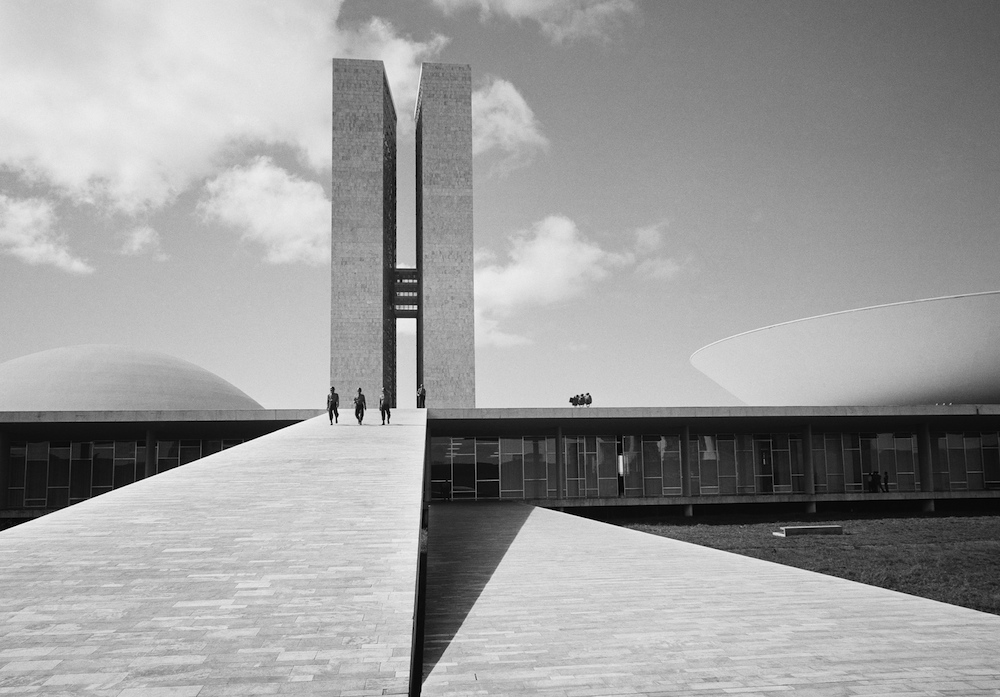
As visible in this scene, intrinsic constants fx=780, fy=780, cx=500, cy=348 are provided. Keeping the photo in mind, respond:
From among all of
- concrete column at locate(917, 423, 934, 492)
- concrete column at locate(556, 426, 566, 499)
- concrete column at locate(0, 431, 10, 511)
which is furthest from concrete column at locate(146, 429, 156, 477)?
concrete column at locate(917, 423, 934, 492)

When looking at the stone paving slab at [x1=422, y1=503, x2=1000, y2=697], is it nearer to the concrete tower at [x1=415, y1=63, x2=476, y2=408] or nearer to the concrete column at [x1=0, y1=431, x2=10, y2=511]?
the concrete column at [x1=0, y1=431, x2=10, y2=511]

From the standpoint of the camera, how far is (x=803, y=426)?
25500 mm

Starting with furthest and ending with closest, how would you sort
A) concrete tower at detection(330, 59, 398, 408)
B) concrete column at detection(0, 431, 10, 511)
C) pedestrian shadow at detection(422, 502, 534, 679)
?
concrete tower at detection(330, 59, 398, 408) → concrete column at detection(0, 431, 10, 511) → pedestrian shadow at detection(422, 502, 534, 679)

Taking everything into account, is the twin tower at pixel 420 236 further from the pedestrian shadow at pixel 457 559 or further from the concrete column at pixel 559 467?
the pedestrian shadow at pixel 457 559

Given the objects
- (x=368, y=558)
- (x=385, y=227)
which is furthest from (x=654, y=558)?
(x=385, y=227)

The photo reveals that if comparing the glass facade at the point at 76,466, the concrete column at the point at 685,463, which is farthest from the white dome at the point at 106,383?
the concrete column at the point at 685,463

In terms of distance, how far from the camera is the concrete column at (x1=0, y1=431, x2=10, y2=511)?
23.2 metres

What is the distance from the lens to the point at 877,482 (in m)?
26.2

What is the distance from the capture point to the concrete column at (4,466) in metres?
23.2

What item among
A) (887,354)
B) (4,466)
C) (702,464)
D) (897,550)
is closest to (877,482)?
(887,354)

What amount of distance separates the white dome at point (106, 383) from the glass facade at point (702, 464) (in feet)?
45.3

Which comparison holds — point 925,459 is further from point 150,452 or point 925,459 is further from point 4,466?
point 4,466

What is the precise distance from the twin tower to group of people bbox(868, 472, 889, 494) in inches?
969

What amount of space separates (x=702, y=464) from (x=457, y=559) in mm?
16053
